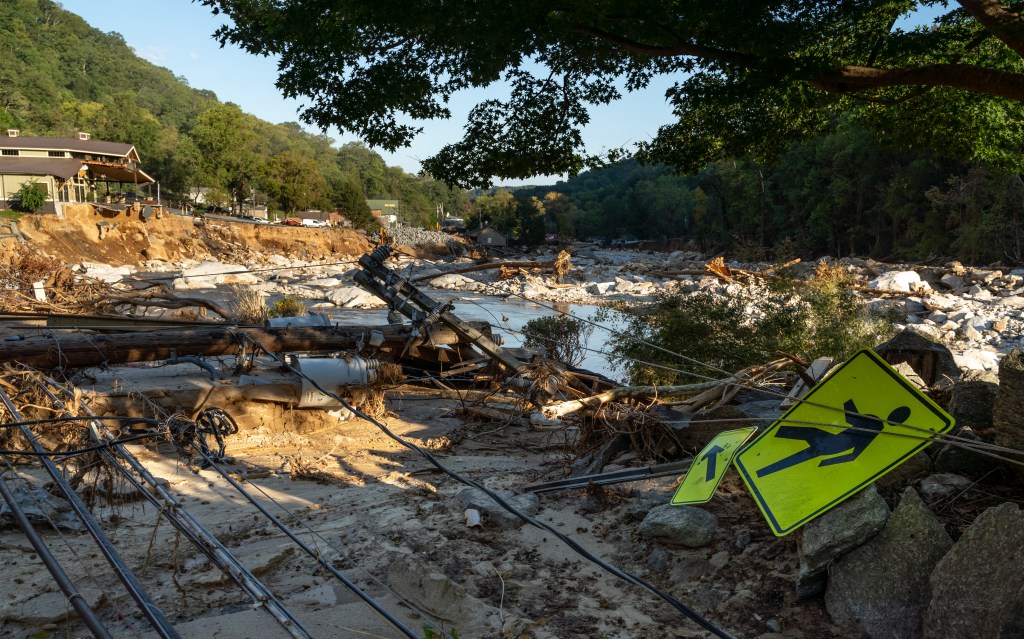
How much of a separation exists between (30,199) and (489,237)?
42.5m

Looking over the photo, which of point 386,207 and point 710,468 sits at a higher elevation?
point 386,207

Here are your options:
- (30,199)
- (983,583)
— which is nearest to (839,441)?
(983,583)

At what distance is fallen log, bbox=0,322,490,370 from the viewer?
32.4 ft

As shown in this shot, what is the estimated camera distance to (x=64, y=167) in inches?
1937

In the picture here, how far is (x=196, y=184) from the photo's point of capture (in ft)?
218

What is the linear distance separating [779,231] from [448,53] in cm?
6295

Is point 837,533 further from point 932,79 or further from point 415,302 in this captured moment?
point 415,302

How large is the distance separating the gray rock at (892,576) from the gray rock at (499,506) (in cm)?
290

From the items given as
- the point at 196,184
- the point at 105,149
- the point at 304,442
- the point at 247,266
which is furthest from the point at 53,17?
the point at 304,442

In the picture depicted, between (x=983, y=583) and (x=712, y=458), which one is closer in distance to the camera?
(x=983, y=583)

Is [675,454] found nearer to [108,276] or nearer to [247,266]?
[108,276]

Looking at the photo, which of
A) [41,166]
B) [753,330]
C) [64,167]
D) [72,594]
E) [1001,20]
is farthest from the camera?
[64,167]

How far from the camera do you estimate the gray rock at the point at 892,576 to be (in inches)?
161

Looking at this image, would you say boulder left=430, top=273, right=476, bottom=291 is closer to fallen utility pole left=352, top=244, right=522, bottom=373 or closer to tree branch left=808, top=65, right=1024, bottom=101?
fallen utility pole left=352, top=244, right=522, bottom=373
